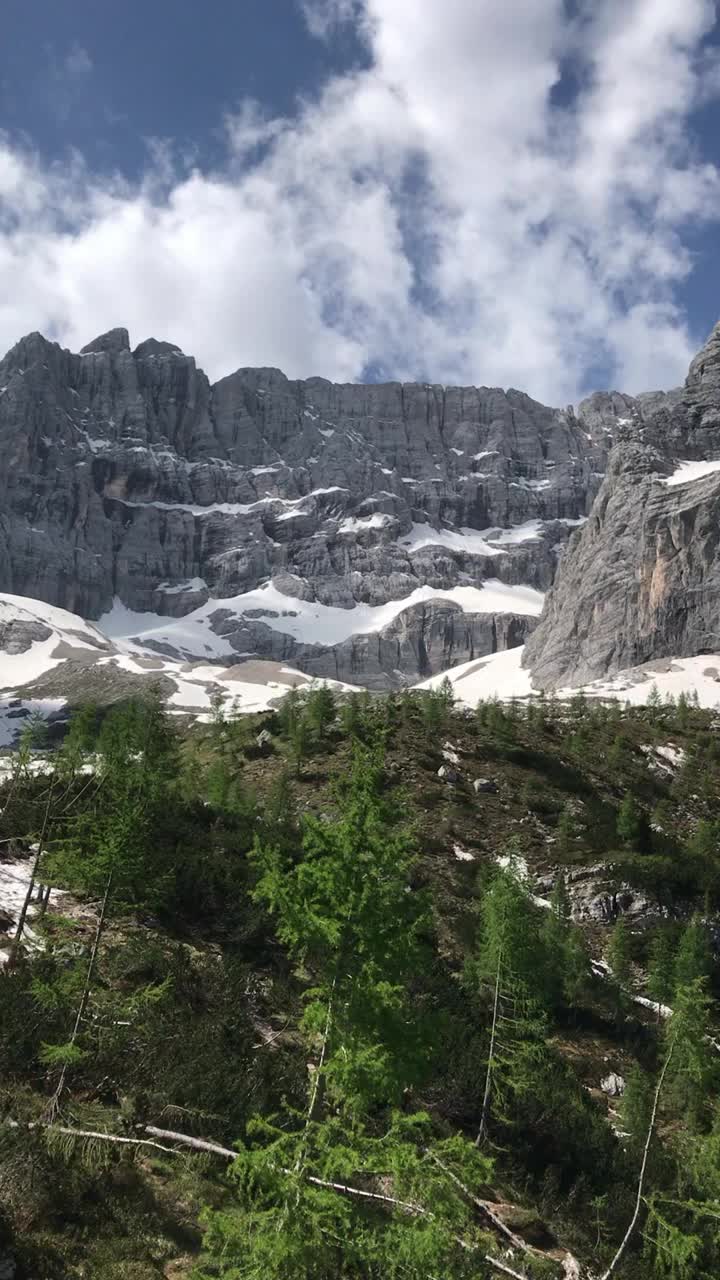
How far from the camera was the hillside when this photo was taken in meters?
7.55

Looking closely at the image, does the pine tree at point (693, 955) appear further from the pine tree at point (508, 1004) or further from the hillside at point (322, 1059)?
the pine tree at point (508, 1004)

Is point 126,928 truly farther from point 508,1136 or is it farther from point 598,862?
point 598,862

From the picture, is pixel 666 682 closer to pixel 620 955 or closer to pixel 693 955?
pixel 620 955

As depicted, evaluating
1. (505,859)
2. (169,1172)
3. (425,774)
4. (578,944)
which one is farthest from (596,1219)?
(425,774)

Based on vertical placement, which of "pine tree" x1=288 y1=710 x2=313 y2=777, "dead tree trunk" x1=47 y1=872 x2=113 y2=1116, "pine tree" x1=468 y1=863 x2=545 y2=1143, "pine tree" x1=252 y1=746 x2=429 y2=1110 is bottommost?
"pine tree" x1=468 y1=863 x2=545 y2=1143

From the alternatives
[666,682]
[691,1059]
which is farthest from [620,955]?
[666,682]

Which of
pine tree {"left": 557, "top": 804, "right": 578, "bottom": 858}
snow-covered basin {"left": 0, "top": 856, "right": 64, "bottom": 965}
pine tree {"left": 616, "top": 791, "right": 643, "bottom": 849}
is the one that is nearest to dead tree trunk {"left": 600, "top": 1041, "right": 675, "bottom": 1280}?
snow-covered basin {"left": 0, "top": 856, "right": 64, "bottom": 965}

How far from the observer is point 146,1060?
40.2 ft

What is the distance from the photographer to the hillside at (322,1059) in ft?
24.8

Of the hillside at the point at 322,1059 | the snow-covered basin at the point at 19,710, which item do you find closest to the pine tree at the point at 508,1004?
the hillside at the point at 322,1059

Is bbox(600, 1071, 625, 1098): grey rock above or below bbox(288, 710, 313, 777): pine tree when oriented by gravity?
below

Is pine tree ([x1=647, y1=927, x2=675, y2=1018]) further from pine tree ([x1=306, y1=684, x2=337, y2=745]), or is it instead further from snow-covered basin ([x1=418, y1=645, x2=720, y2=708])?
snow-covered basin ([x1=418, y1=645, x2=720, y2=708])

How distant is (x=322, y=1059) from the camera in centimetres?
857

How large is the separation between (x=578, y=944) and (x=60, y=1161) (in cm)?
2322
